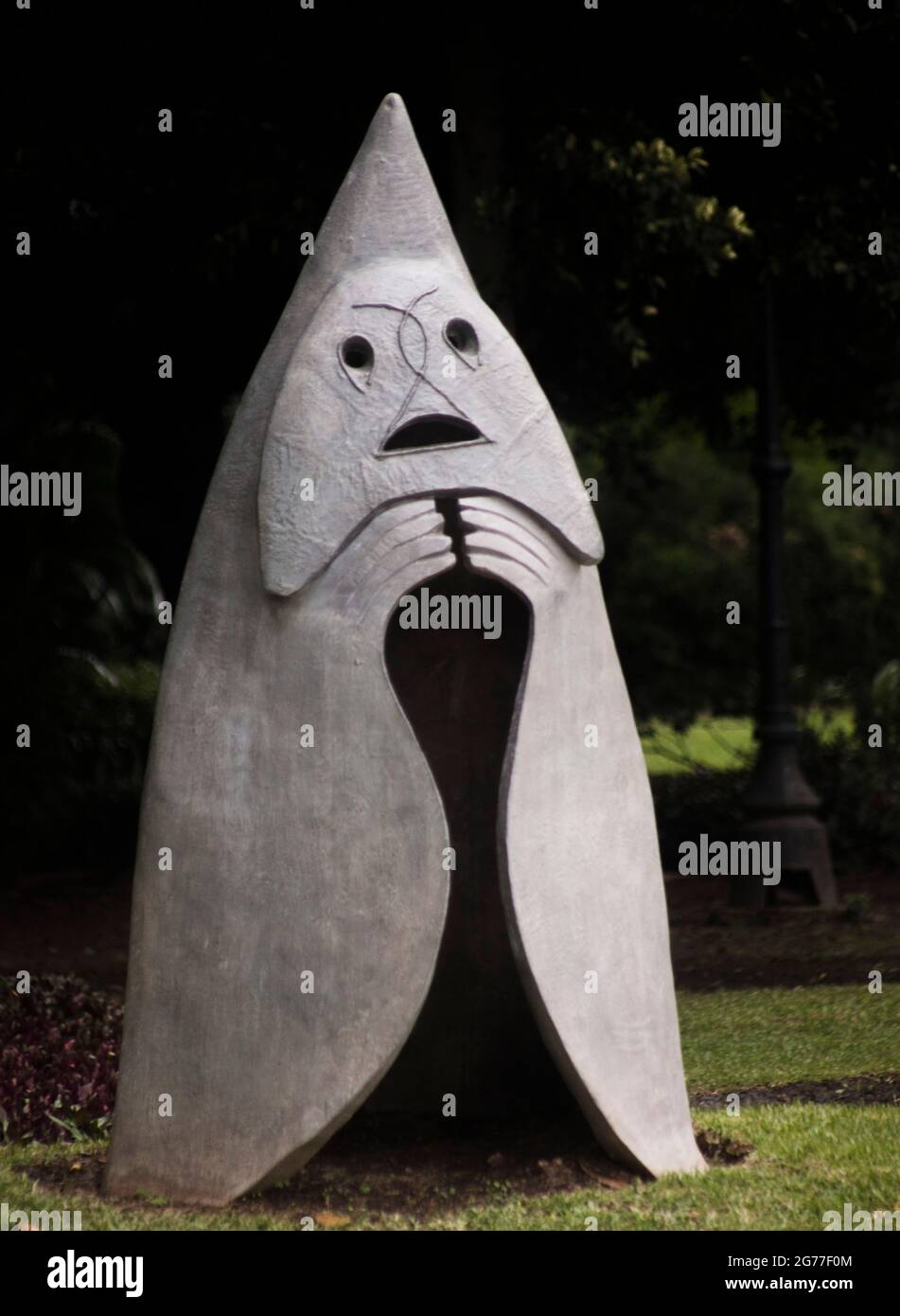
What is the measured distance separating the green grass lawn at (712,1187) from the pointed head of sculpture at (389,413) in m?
1.91

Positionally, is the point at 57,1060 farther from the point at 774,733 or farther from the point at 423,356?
the point at 774,733

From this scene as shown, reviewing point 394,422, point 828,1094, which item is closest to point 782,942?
point 828,1094

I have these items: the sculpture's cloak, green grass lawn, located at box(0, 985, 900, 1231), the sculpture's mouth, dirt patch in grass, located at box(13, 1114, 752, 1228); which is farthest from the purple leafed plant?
the sculpture's mouth

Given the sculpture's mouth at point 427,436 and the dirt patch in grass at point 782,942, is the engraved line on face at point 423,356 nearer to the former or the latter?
the sculpture's mouth at point 427,436

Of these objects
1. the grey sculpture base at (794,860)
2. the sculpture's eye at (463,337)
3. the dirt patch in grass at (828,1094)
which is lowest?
the dirt patch in grass at (828,1094)

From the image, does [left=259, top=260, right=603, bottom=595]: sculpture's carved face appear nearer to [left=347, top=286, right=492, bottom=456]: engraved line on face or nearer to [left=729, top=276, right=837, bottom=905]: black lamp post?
[left=347, top=286, right=492, bottom=456]: engraved line on face

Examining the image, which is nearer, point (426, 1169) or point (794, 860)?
point (426, 1169)

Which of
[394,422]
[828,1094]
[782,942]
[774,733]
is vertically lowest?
[828,1094]

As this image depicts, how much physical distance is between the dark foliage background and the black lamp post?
883 millimetres

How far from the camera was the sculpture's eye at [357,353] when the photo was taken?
5.66m

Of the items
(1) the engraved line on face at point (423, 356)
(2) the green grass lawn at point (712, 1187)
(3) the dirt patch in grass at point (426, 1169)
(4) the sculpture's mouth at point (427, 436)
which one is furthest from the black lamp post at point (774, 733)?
(1) the engraved line on face at point (423, 356)

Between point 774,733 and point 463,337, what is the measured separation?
7015 mm

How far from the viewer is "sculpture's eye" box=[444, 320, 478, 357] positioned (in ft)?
18.9

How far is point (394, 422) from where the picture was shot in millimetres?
5609
